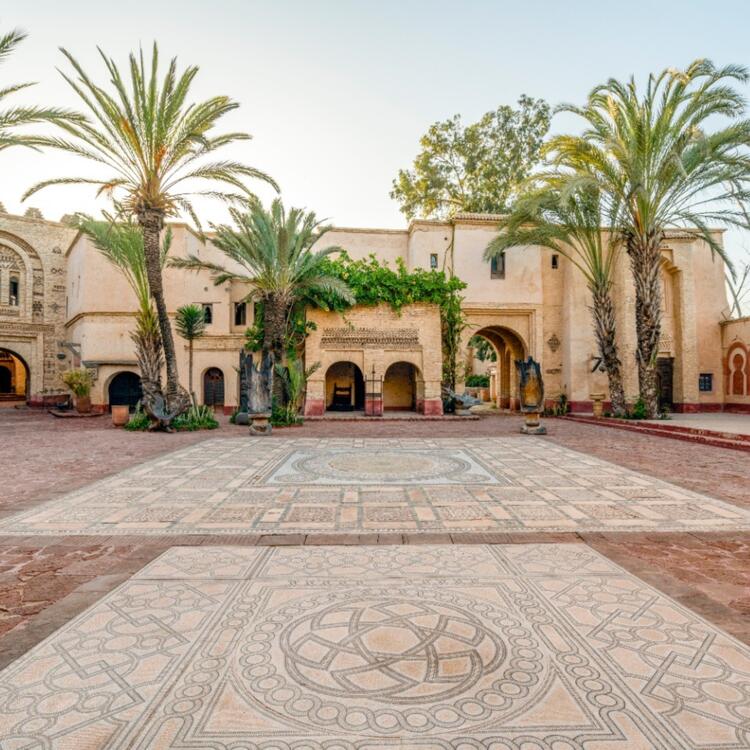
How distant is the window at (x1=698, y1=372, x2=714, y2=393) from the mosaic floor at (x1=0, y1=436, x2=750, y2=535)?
1454 centimetres

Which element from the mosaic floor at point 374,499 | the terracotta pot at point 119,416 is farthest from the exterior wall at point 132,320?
the mosaic floor at point 374,499

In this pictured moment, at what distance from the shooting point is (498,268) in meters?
20.4

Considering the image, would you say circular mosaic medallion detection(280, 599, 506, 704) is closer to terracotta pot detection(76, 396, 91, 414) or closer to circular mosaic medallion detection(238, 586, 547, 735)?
circular mosaic medallion detection(238, 586, 547, 735)

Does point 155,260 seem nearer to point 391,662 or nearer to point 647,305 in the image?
point 391,662

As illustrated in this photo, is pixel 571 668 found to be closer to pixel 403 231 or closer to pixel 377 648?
pixel 377 648

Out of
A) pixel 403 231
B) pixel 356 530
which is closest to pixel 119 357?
pixel 403 231

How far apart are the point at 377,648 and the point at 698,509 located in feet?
15.0

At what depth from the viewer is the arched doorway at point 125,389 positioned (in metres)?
21.8

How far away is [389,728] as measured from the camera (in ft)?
6.11

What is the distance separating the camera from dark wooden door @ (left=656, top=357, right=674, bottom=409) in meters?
19.9

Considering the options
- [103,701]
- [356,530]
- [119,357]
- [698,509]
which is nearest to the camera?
[103,701]

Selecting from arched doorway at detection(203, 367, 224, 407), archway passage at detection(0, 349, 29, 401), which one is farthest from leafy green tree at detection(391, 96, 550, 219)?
archway passage at detection(0, 349, 29, 401)

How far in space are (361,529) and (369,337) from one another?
1454cm

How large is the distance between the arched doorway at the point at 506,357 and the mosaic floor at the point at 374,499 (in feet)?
44.6
